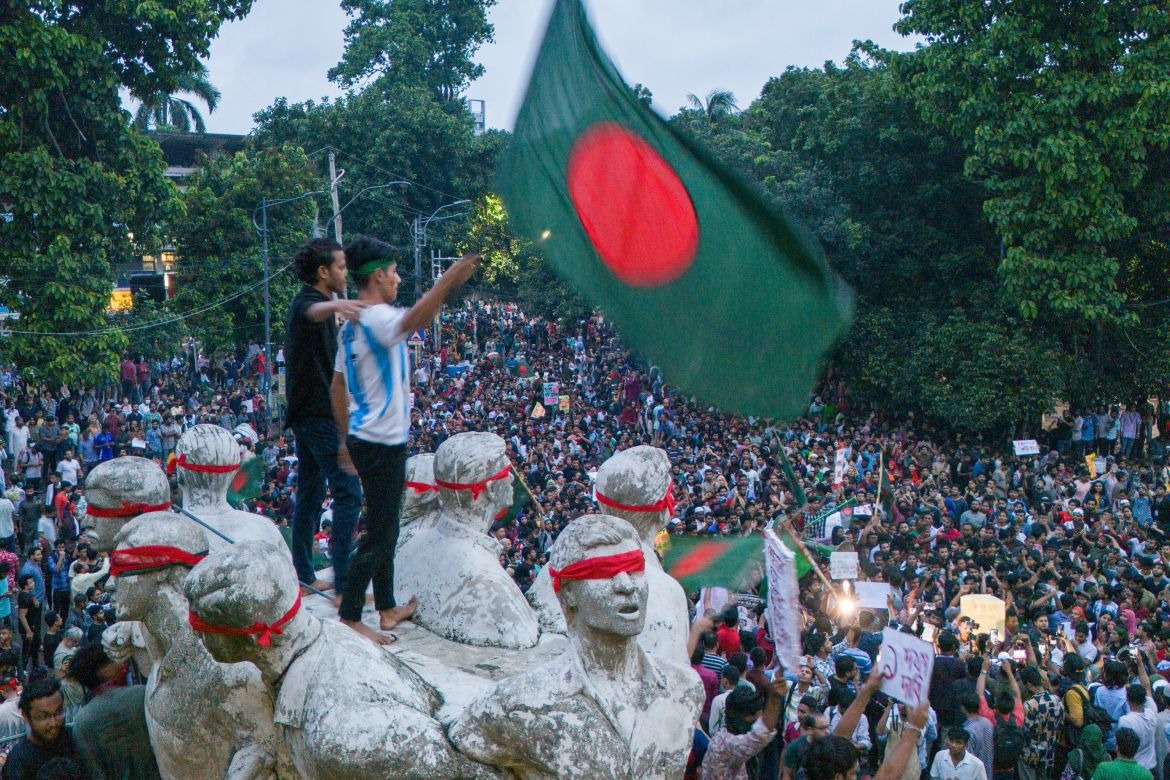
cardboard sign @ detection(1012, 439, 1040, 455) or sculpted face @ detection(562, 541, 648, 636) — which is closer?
sculpted face @ detection(562, 541, 648, 636)

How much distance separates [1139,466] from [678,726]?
23044mm

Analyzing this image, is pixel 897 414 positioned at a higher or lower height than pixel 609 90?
lower

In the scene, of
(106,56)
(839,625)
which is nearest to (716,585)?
(839,625)

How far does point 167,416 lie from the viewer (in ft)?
80.0

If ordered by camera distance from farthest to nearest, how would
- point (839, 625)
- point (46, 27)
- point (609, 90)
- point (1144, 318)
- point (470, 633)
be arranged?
point (1144, 318) < point (46, 27) < point (839, 625) < point (470, 633) < point (609, 90)

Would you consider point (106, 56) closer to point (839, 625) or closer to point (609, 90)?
point (839, 625)

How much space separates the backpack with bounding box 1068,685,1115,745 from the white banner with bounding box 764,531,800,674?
2966 millimetres

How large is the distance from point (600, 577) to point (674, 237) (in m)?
1.64

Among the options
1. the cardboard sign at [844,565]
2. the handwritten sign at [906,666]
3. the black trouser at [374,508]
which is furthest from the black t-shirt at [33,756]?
the cardboard sign at [844,565]

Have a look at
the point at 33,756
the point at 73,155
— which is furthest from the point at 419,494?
the point at 73,155

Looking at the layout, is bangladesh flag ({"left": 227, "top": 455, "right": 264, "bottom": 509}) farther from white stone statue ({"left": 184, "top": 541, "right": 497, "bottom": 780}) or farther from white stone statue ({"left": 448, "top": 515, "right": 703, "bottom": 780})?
white stone statue ({"left": 448, "top": 515, "right": 703, "bottom": 780})

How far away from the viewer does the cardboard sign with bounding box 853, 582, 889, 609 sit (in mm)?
11266

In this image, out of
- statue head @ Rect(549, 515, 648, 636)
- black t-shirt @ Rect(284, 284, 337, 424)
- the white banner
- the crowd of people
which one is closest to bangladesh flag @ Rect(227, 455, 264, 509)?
the crowd of people

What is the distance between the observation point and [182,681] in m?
5.60
